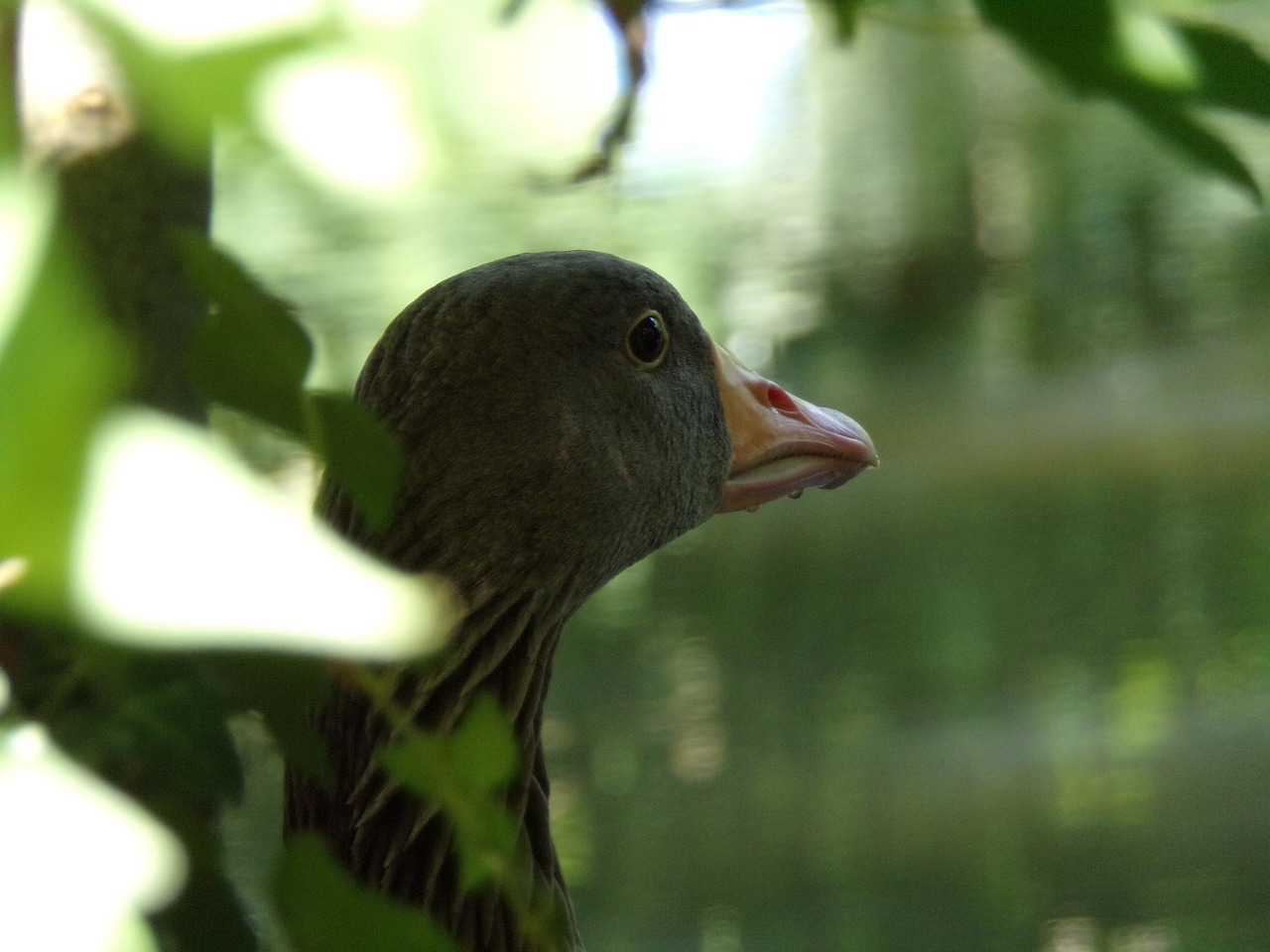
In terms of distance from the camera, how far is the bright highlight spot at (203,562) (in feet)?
0.38

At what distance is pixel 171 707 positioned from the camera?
18 centimetres

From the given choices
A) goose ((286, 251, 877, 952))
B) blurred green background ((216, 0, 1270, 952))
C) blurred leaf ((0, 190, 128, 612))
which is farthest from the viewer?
blurred green background ((216, 0, 1270, 952))

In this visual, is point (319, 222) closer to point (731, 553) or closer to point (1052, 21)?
point (731, 553)

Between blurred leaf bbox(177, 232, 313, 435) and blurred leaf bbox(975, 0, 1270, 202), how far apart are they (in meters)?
0.09

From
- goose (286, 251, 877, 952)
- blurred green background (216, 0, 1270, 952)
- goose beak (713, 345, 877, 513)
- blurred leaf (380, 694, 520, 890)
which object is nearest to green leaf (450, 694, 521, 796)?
blurred leaf (380, 694, 520, 890)

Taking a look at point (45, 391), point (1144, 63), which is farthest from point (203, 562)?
point (1144, 63)

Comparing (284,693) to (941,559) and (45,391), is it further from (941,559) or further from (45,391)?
(941,559)

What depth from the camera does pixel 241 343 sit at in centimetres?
14

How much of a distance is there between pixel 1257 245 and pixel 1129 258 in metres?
0.10

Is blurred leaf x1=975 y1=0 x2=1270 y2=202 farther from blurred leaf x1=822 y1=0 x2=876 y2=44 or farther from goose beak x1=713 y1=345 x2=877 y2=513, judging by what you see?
goose beak x1=713 y1=345 x2=877 y2=513

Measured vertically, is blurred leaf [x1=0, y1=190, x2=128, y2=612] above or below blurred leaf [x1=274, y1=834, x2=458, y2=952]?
above

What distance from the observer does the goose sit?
0.45 m

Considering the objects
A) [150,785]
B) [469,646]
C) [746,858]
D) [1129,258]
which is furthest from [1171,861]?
[150,785]

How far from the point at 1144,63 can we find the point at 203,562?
0.12 metres
